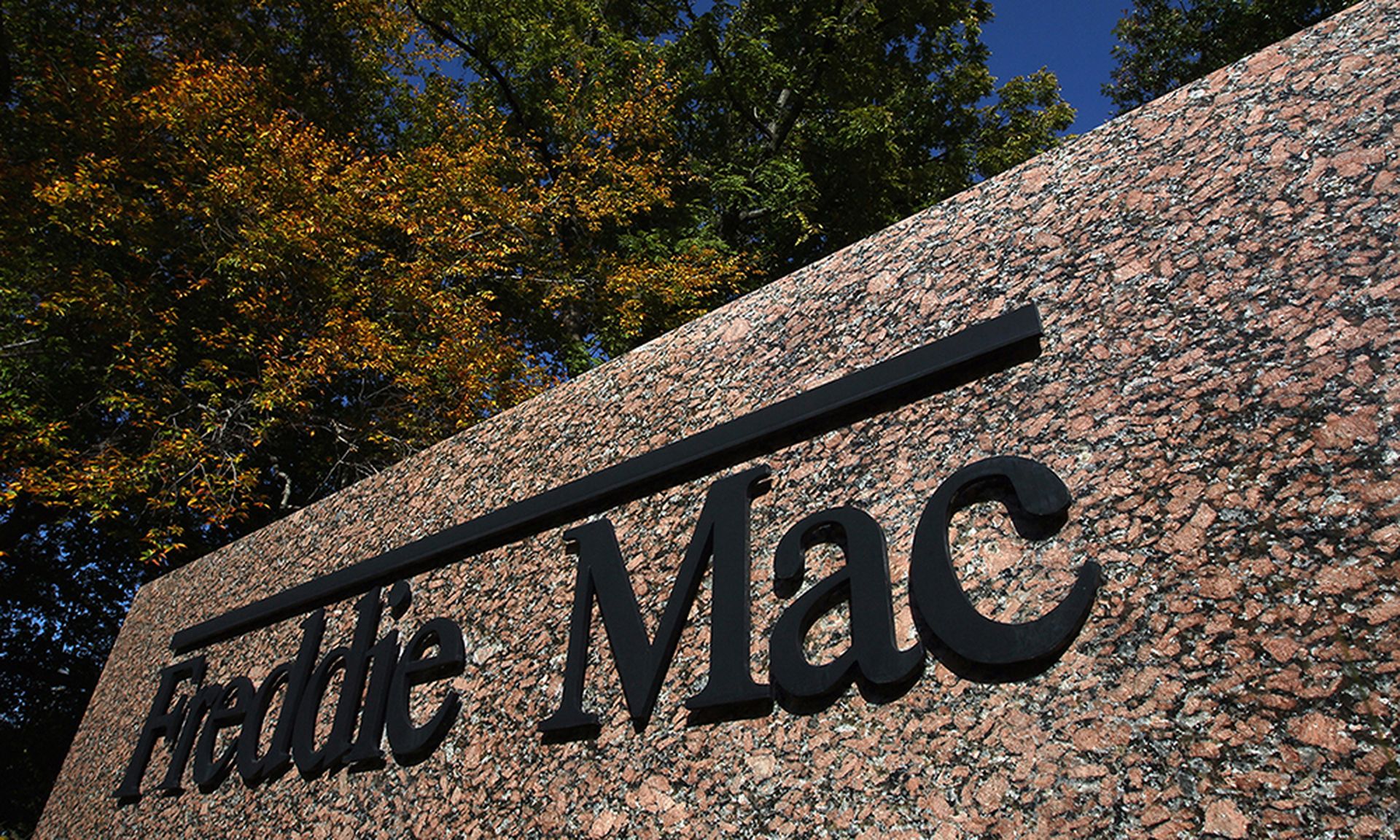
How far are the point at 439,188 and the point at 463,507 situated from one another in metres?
7.96

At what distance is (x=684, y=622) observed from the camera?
2.14m

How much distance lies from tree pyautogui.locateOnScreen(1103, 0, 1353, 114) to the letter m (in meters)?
12.3

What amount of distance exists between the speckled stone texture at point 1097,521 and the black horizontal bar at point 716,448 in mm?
55

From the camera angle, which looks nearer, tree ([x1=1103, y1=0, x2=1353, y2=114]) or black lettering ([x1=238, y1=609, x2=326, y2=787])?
black lettering ([x1=238, y1=609, x2=326, y2=787])

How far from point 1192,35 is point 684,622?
644 inches

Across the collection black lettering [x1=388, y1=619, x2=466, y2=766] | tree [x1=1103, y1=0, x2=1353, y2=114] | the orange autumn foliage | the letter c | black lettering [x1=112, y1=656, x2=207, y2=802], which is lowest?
the letter c

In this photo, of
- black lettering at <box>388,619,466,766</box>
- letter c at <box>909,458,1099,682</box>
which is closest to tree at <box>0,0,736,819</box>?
black lettering at <box>388,619,466,766</box>

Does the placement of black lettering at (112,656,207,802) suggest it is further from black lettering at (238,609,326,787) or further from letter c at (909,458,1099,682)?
letter c at (909,458,1099,682)

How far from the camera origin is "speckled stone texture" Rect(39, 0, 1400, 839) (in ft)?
4.33

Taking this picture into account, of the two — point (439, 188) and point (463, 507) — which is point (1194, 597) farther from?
point (439, 188)

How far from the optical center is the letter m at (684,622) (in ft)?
6.39

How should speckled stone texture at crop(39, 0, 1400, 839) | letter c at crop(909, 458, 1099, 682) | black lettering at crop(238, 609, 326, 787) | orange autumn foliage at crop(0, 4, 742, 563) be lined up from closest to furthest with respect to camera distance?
speckled stone texture at crop(39, 0, 1400, 839)
letter c at crop(909, 458, 1099, 682)
black lettering at crop(238, 609, 326, 787)
orange autumn foliage at crop(0, 4, 742, 563)

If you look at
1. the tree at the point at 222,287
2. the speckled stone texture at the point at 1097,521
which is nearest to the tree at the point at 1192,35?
the tree at the point at 222,287

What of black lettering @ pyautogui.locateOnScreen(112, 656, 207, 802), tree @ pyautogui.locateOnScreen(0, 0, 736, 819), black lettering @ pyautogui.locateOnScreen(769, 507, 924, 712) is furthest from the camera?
tree @ pyautogui.locateOnScreen(0, 0, 736, 819)
